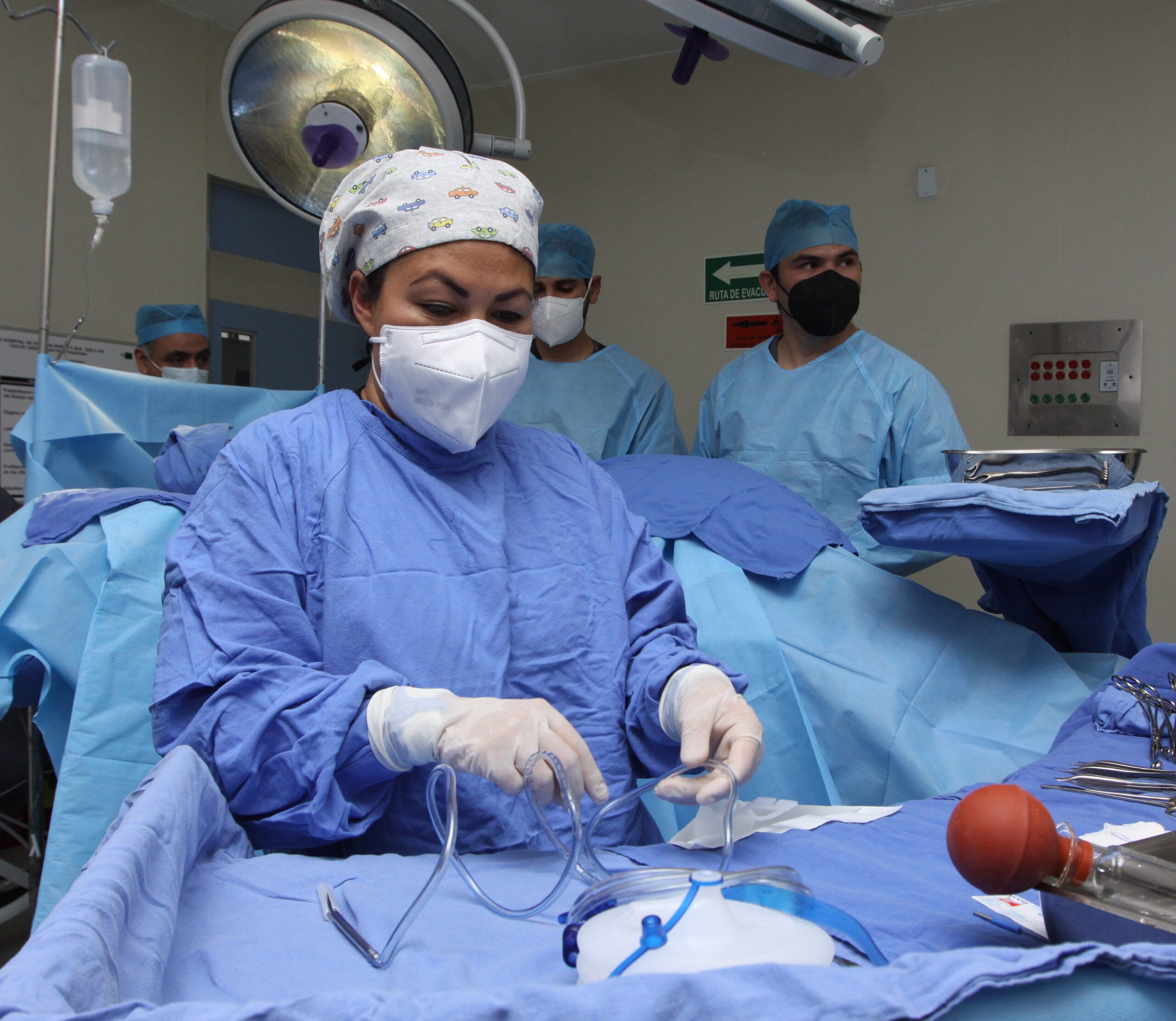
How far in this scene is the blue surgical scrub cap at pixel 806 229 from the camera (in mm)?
2365

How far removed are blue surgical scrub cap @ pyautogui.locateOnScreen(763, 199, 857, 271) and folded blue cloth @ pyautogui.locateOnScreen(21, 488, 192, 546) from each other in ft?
5.19

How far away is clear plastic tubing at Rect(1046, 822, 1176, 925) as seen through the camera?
0.55 metres

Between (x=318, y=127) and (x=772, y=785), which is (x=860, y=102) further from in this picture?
(x=772, y=785)

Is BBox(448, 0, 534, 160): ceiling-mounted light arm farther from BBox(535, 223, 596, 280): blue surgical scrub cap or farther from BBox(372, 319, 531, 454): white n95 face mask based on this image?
BBox(372, 319, 531, 454): white n95 face mask

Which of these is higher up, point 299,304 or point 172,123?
point 172,123

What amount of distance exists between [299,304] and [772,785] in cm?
323

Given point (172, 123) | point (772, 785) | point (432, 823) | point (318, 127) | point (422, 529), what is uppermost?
point (172, 123)

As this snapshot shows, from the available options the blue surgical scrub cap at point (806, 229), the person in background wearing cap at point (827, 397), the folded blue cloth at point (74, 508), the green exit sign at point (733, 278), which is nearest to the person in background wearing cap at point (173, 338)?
the folded blue cloth at point (74, 508)

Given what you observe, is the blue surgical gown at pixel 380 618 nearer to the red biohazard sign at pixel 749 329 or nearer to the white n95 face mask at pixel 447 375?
the white n95 face mask at pixel 447 375

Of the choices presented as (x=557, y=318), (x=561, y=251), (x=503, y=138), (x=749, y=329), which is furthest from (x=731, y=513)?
(x=749, y=329)

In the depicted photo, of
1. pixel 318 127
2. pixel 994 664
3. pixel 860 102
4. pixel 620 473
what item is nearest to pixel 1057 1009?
pixel 994 664

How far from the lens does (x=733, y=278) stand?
3.52 meters

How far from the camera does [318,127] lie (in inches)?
68.0

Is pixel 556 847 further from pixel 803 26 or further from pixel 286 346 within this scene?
pixel 286 346
